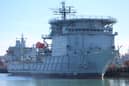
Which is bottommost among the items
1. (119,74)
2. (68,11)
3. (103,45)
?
(119,74)

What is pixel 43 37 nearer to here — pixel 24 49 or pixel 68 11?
pixel 68 11

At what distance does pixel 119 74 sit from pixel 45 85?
3071cm

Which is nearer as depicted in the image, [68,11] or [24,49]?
[68,11]

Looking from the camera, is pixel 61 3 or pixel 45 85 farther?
A: pixel 61 3

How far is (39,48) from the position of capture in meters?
92.0

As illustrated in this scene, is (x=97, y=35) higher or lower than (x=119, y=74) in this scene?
higher

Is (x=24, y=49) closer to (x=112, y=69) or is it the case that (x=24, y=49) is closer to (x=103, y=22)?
(x=112, y=69)

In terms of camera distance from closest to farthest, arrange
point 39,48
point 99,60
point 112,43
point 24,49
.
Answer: point 99,60 → point 112,43 → point 39,48 → point 24,49

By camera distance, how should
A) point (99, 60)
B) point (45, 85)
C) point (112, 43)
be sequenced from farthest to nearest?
point (112, 43) → point (99, 60) → point (45, 85)

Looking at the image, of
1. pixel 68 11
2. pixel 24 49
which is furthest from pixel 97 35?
pixel 24 49

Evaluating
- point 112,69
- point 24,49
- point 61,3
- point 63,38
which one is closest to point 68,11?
point 61,3

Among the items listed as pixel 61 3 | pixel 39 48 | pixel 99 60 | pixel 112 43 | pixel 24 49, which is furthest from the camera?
pixel 24 49

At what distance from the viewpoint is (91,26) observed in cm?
7812

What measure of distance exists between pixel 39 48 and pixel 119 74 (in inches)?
656
